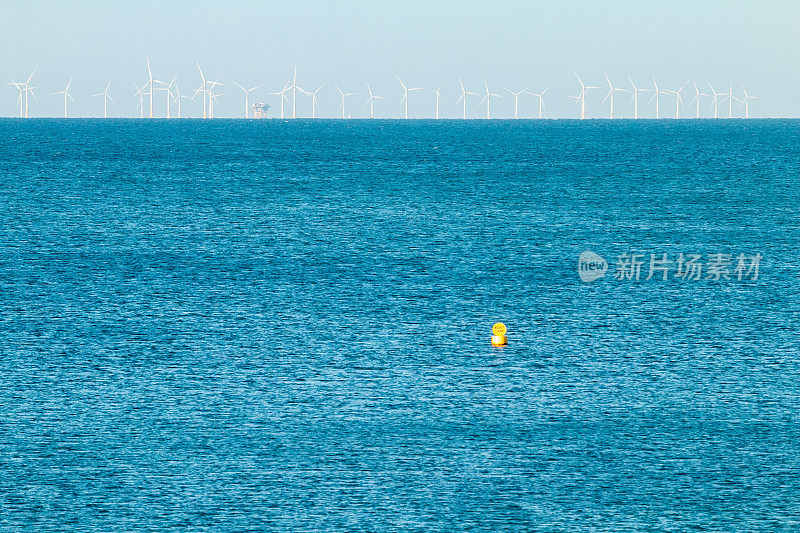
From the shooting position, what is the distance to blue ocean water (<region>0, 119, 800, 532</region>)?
4297 cm

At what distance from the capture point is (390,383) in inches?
2282

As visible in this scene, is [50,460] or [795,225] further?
[795,225]

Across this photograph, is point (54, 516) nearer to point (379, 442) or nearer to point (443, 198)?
point (379, 442)

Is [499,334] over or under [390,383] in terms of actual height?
over

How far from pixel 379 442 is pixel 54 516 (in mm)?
13628

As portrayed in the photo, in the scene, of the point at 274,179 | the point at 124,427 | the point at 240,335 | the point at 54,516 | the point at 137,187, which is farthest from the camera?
the point at 274,179

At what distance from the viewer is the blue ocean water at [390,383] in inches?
1692

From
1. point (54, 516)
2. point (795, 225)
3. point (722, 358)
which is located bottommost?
point (54, 516)

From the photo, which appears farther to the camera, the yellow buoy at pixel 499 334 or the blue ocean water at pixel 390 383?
the yellow buoy at pixel 499 334

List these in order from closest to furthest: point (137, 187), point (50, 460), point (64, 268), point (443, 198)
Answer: point (50, 460)
point (64, 268)
point (443, 198)
point (137, 187)

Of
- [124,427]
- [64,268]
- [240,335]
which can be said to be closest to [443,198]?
[64,268]

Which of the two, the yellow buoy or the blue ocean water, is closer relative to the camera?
the blue ocean water

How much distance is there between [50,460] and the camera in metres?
46.7

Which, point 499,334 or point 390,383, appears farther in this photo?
point 499,334
